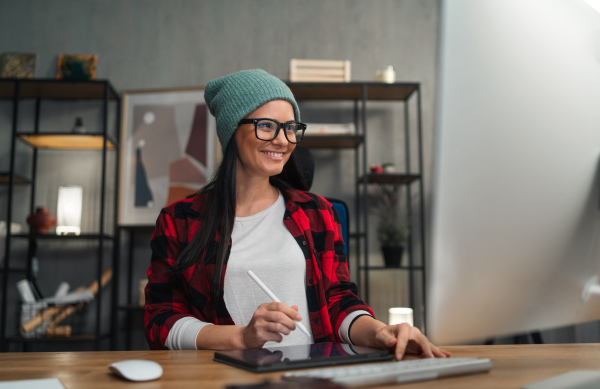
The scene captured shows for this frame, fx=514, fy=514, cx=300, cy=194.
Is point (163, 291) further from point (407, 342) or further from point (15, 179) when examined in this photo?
point (15, 179)

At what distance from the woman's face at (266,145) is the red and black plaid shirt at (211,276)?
4.9 inches

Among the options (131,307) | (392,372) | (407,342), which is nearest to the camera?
(392,372)

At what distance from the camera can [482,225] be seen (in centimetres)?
47

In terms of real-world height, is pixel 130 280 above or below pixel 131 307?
above

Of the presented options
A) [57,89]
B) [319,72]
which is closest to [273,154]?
[319,72]

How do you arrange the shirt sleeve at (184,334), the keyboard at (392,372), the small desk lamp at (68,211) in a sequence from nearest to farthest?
the keyboard at (392,372)
the shirt sleeve at (184,334)
the small desk lamp at (68,211)

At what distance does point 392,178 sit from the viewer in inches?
131

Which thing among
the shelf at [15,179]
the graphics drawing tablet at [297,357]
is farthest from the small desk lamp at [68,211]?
the graphics drawing tablet at [297,357]

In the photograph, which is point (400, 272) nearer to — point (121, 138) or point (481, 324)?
point (121, 138)

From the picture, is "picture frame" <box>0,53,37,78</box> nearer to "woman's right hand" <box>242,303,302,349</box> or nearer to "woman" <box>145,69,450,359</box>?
"woman" <box>145,69,450,359</box>

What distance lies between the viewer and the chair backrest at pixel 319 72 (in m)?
3.38

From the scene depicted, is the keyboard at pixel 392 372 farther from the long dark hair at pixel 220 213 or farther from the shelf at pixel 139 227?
the shelf at pixel 139 227

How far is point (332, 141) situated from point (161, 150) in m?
1.18

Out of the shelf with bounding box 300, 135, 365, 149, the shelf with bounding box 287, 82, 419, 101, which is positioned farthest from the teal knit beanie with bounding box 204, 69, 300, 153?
the shelf with bounding box 287, 82, 419, 101
